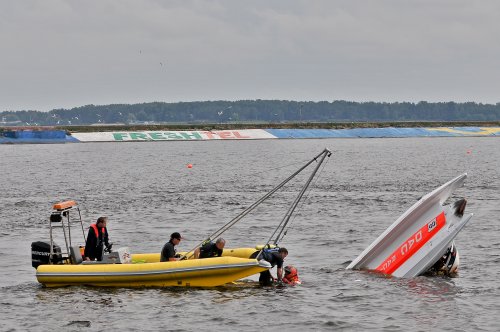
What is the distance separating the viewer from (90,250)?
25438 millimetres

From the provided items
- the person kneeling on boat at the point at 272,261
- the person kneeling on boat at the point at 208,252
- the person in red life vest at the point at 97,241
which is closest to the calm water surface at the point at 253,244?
the person kneeling on boat at the point at 272,261

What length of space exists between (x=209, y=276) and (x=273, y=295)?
6.41ft

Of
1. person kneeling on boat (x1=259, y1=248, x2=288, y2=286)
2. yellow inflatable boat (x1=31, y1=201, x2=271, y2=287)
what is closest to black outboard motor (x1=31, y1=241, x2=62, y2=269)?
yellow inflatable boat (x1=31, y1=201, x2=271, y2=287)

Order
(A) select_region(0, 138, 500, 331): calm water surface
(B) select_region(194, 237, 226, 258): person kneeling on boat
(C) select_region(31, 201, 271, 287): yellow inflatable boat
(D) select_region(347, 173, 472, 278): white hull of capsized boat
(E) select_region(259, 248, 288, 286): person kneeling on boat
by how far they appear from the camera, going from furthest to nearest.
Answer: (D) select_region(347, 173, 472, 278): white hull of capsized boat, (B) select_region(194, 237, 226, 258): person kneeling on boat, (E) select_region(259, 248, 288, 286): person kneeling on boat, (C) select_region(31, 201, 271, 287): yellow inflatable boat, (A) select_region(0, 138, 500, 331): calm water surface

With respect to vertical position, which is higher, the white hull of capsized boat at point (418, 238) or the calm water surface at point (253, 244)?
the white hull of capsized boat at point (418, 238)

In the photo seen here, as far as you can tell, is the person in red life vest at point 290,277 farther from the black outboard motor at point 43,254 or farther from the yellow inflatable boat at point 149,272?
the black outboard motor at point 43,254

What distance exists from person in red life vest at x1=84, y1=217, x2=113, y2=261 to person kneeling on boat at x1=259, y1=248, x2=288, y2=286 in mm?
4789

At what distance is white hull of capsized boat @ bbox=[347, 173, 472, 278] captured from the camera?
26438 millimetres

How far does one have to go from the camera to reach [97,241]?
83.0 feet

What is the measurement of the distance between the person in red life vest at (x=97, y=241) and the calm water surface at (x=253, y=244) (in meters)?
1.24

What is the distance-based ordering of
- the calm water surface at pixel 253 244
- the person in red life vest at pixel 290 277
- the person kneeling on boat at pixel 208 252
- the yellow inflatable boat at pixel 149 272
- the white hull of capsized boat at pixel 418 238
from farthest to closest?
the white hull of capsized boat at pixel 418 238
the person in red life vest at pixel 290 277
the person kneeling on boat at pixel 208 252
the yellow inflatable boat at pixel 149 272
the calm water surface at pixel 253 244

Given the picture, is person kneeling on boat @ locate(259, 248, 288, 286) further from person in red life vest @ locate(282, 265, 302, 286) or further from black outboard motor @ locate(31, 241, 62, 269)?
black outboard motor @ locate(31, 241, 62, 269)

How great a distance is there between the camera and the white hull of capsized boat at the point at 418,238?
26.4 metres

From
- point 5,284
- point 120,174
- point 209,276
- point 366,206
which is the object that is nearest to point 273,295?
point 209,276
